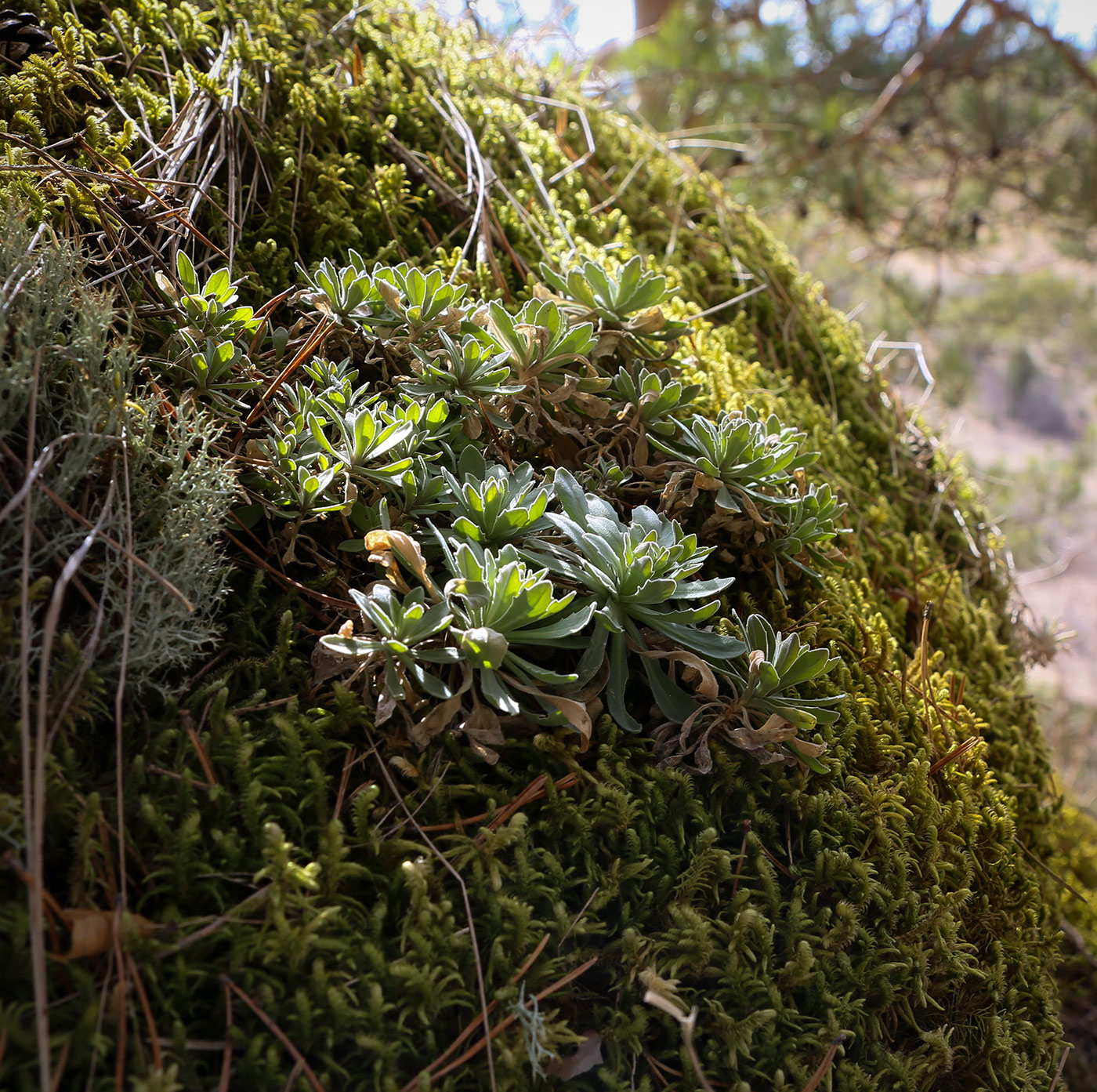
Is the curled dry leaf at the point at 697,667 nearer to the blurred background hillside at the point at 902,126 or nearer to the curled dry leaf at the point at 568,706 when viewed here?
the curled dry leaf at the point at 568,706

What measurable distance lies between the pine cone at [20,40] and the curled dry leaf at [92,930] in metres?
1.73

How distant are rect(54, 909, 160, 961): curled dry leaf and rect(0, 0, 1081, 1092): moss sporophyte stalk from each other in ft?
0.05

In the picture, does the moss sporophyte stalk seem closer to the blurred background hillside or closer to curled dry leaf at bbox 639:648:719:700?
curled dry leaf at bbox 639:648:719:700

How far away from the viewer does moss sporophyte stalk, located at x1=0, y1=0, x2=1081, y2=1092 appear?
1134 mm

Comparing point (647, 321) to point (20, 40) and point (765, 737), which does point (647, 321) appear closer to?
point (765, 737)

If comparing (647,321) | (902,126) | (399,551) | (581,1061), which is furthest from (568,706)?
(902,126)

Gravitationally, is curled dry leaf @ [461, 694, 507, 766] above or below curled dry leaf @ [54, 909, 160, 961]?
above

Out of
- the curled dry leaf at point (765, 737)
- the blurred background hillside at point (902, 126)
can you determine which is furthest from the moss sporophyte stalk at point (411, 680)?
the blurred background hillside at point (902, 126)

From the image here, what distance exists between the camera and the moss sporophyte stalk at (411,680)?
1.13 meters

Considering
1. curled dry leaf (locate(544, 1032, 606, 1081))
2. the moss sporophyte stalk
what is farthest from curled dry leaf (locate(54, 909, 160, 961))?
curled dry leaf (locate(544, 1032, 606, 1081))

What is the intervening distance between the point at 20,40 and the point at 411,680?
1.63m

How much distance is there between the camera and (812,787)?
1565mm

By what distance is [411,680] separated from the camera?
136cm

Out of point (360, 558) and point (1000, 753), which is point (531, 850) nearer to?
point (360, 558)
